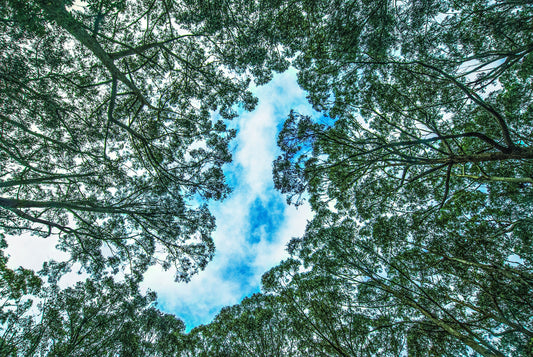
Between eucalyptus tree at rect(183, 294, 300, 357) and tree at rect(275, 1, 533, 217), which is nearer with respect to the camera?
tree at rect(275, 1, 533, 217)

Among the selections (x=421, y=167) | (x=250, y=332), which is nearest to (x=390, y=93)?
(x=421, y=167)

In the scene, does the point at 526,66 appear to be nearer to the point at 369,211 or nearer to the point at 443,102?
the point at 443,102

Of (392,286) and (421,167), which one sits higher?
(421,167)

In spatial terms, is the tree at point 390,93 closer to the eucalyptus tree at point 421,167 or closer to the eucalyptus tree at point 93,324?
the eucalyptus tree at point 421,167

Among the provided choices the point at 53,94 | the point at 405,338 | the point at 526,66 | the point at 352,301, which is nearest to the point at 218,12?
the point at 53,94

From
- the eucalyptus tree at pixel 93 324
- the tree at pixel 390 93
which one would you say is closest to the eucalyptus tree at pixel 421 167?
the tree at pixel 390 93

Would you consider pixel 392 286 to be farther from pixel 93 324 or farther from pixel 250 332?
pixel 93 324

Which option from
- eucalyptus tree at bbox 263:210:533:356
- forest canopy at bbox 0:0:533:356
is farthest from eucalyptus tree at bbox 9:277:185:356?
eucalyptus tree at bbox 263:210:533:356

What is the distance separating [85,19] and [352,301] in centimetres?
1554

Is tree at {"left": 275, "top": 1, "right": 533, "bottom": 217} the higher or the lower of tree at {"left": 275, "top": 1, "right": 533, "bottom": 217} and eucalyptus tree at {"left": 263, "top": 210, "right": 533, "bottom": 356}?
the higher

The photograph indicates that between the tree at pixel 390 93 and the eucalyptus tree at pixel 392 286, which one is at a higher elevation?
the tree at pixel 390 93

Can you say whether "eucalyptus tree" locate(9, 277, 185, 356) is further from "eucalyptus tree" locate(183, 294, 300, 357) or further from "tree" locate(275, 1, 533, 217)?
"tree" locate(275, 1, 533, 217)

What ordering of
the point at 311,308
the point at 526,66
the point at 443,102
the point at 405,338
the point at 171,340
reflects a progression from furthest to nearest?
the point at 171,340
the point at 311,308
the point at 405,338
the point at 443,102
the point at 526,66

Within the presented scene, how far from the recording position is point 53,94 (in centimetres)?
838
